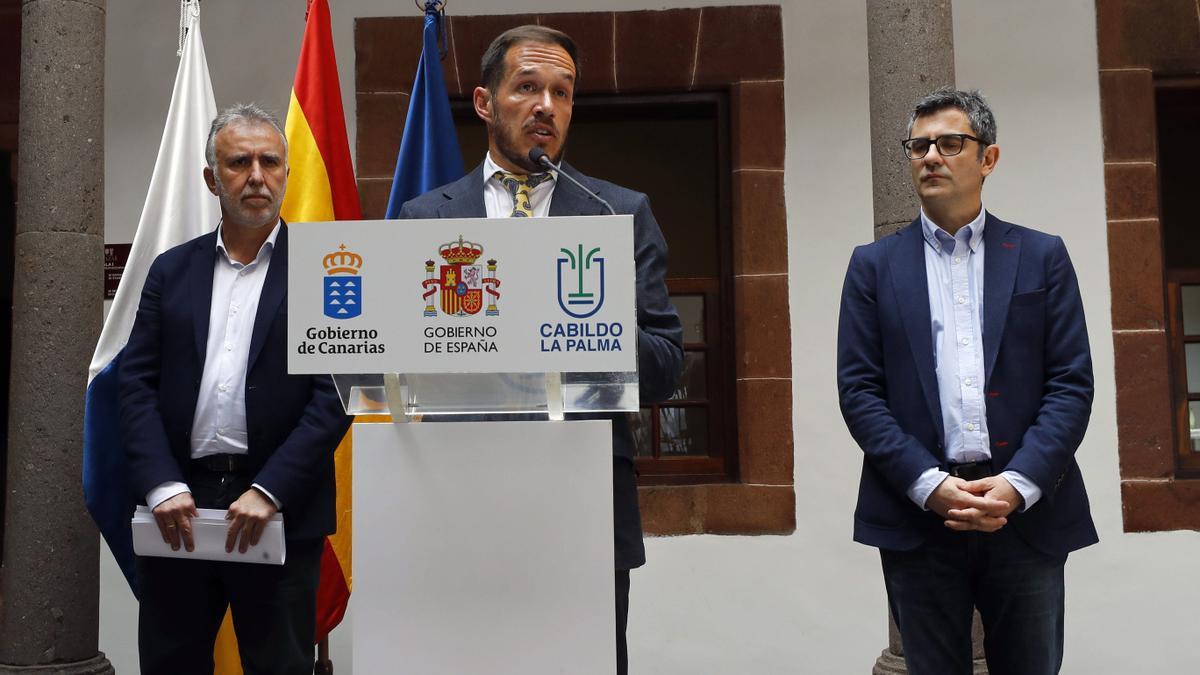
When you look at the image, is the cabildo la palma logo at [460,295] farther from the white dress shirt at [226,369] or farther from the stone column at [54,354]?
the stone column at [54,354]

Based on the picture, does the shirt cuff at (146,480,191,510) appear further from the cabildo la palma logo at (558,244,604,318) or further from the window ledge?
the window ledge

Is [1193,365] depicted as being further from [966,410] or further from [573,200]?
[573,200]

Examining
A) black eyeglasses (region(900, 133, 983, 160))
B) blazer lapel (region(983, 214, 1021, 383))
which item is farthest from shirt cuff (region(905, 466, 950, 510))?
black eyeglasses (region(900, 133, 983, 160))

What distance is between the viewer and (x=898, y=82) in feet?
11.9

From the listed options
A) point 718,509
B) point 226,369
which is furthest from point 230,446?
point 718,509

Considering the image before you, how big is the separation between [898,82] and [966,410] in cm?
150

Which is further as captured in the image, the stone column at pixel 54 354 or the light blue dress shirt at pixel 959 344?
the stone column at pixel 54 354

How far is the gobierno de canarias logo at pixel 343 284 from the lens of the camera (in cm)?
181

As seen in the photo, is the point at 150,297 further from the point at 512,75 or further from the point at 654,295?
the point at 654,295

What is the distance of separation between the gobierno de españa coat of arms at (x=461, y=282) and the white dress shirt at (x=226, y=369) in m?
0.99

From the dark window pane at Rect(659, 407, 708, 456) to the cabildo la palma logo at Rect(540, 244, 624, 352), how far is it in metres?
3.22

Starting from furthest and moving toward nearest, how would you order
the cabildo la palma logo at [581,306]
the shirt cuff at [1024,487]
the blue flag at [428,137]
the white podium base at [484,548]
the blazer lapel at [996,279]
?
the blue flag at [428,137] < the blazer lapel at [996,279] < the shirt cuff at [1024,487] < the white podium base at [484,548] < the cabildo la palma logo at [581,306]

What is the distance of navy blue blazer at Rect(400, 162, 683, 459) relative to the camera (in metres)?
2.14

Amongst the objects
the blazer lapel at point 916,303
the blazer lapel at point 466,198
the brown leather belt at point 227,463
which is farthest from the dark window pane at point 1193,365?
the brown leather belt at point 227,463
